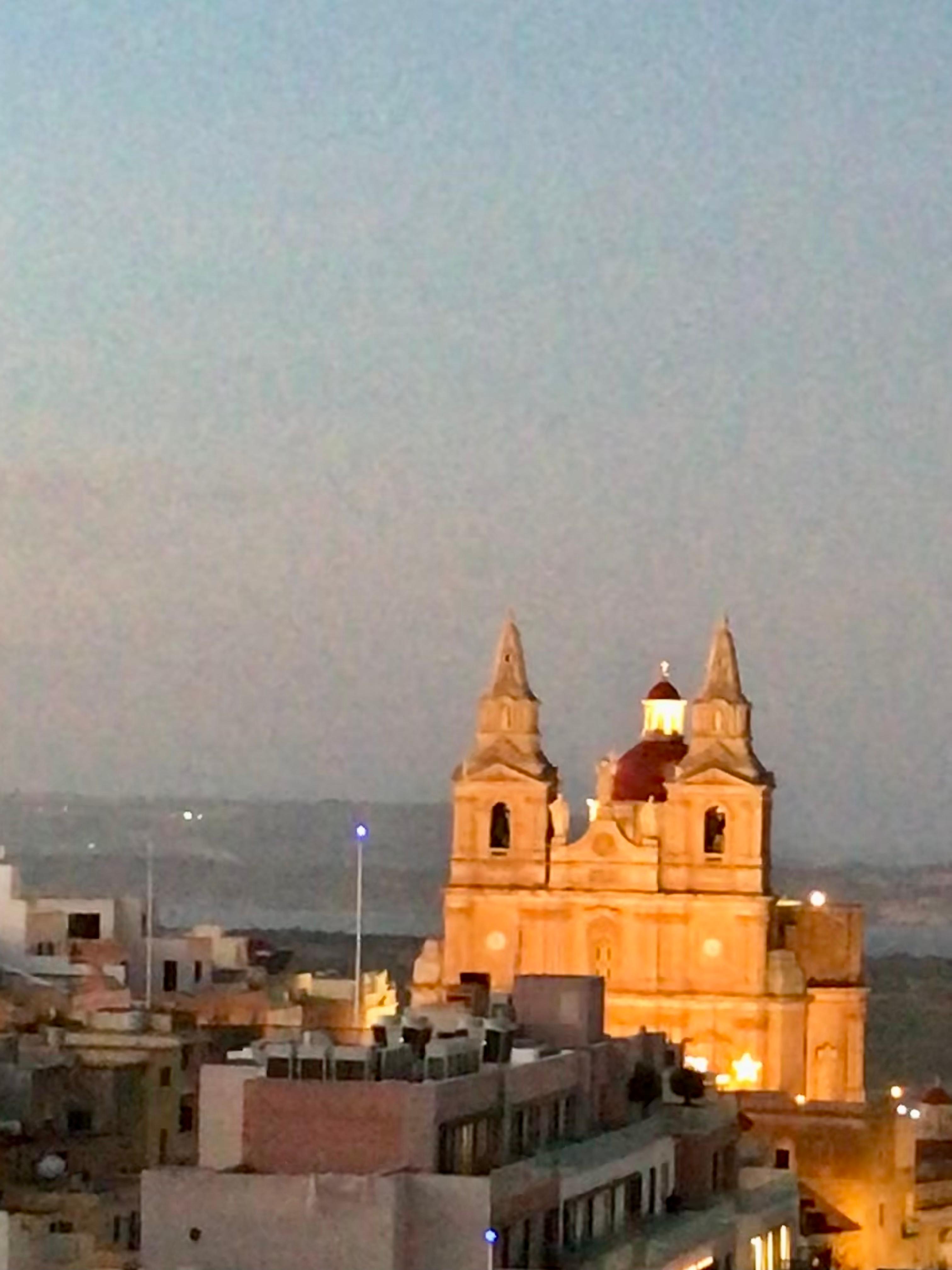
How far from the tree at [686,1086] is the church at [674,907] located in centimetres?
3256

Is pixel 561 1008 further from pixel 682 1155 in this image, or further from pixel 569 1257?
pixel 569 1257

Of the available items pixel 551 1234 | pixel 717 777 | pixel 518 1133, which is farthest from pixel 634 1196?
pixel 717 777

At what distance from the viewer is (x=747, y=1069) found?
9931cm

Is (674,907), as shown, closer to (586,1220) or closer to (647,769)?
(647,769)

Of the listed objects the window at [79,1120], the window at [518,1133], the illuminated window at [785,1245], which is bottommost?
the illuminated window at [785,1245]

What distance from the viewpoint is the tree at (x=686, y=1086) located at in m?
65.8

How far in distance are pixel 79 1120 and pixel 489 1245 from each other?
62.7 feet

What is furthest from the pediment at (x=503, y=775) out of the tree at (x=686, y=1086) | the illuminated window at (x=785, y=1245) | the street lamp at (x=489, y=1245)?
the street lamp at (x=489, y=1245)

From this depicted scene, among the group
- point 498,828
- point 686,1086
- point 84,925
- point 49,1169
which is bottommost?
point 49,1169

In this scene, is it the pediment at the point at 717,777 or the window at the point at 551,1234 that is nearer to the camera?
the window at the point at 551,1234

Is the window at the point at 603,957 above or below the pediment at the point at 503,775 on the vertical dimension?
below

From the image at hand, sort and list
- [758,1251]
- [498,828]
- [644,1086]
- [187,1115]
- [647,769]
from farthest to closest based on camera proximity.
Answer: [647,769], [498,828], [187,1115], [644,1086], [758,1251]

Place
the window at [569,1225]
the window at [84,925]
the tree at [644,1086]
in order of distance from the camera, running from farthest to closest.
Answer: the window at [84,925]
the tree at [644,1086]
the window at [569,1225]

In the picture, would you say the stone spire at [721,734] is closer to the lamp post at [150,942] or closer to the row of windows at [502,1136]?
the lamp post at [150,942]
